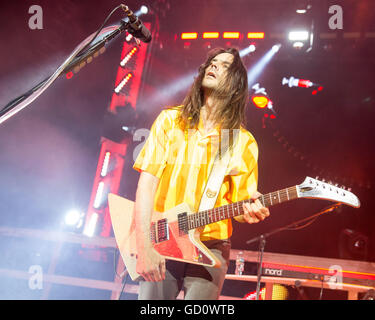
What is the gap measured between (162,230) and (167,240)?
8cm

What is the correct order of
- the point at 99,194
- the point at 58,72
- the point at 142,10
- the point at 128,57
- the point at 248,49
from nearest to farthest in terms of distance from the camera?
the point at 58,72 < the point at 248,49 < the point at 142,10 < the point at 99,194 < the point at 128,57

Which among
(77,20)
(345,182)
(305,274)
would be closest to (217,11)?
(77,20)

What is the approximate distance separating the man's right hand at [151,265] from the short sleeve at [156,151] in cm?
49

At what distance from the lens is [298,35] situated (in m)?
5.45

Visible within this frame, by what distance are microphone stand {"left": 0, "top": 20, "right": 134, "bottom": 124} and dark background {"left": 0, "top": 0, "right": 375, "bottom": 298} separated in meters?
3.31

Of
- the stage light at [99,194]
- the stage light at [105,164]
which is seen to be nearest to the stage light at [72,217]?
the stage light at [99,194]

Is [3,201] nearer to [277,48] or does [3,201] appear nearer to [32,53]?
[32,53]

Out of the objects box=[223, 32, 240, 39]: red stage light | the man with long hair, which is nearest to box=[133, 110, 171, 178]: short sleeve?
the man with long hair

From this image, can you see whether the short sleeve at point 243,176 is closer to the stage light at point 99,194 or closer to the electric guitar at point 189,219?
the electric guitar at point 189,219

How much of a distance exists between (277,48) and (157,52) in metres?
2.43

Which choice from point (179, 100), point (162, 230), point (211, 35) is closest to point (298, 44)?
point (211, 35)

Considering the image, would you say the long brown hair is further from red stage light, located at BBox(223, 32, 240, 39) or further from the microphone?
red stage light, located at BBox(223, 32, 240, 39)

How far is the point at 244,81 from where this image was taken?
8.68 ft

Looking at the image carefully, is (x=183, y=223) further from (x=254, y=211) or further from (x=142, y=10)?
(x=142, y=10)
